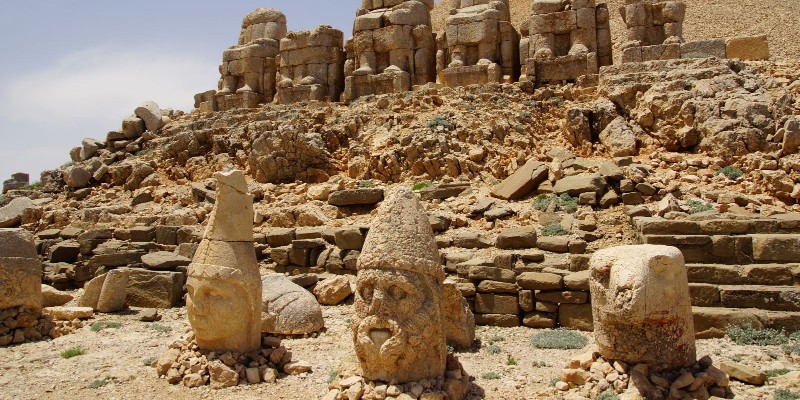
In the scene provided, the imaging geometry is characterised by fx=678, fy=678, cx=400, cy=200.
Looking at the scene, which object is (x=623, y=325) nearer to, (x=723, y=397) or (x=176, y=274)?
(x=723, y=397)

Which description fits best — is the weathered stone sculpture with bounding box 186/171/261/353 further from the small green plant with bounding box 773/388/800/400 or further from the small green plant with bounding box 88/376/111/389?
the small green plant with bounding box 773/388/800/400

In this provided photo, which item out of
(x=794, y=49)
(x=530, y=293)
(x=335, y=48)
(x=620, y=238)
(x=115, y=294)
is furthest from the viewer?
(x=794, y=49)

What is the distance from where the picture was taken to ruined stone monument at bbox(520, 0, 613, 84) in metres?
15.5

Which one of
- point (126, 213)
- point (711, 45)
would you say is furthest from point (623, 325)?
point (126, 213)

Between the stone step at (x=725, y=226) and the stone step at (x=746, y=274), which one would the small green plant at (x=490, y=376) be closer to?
the stone step at (x=746, y=274)

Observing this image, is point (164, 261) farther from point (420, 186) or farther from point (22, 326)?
point (420, 186)

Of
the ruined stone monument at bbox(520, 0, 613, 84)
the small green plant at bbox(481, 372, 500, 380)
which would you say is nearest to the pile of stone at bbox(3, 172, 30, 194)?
the ruined stone monument at bbox(520, 0, 613, 84)

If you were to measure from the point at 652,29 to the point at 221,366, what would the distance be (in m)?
12.6

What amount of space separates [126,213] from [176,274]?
534cm

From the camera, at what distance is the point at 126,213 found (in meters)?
15.4

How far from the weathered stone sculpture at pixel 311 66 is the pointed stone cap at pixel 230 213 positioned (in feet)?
37.1

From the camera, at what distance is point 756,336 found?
734 centimetres

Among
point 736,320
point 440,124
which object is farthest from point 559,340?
point 440,124

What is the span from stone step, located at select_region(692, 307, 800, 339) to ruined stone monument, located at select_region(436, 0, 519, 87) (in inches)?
366
